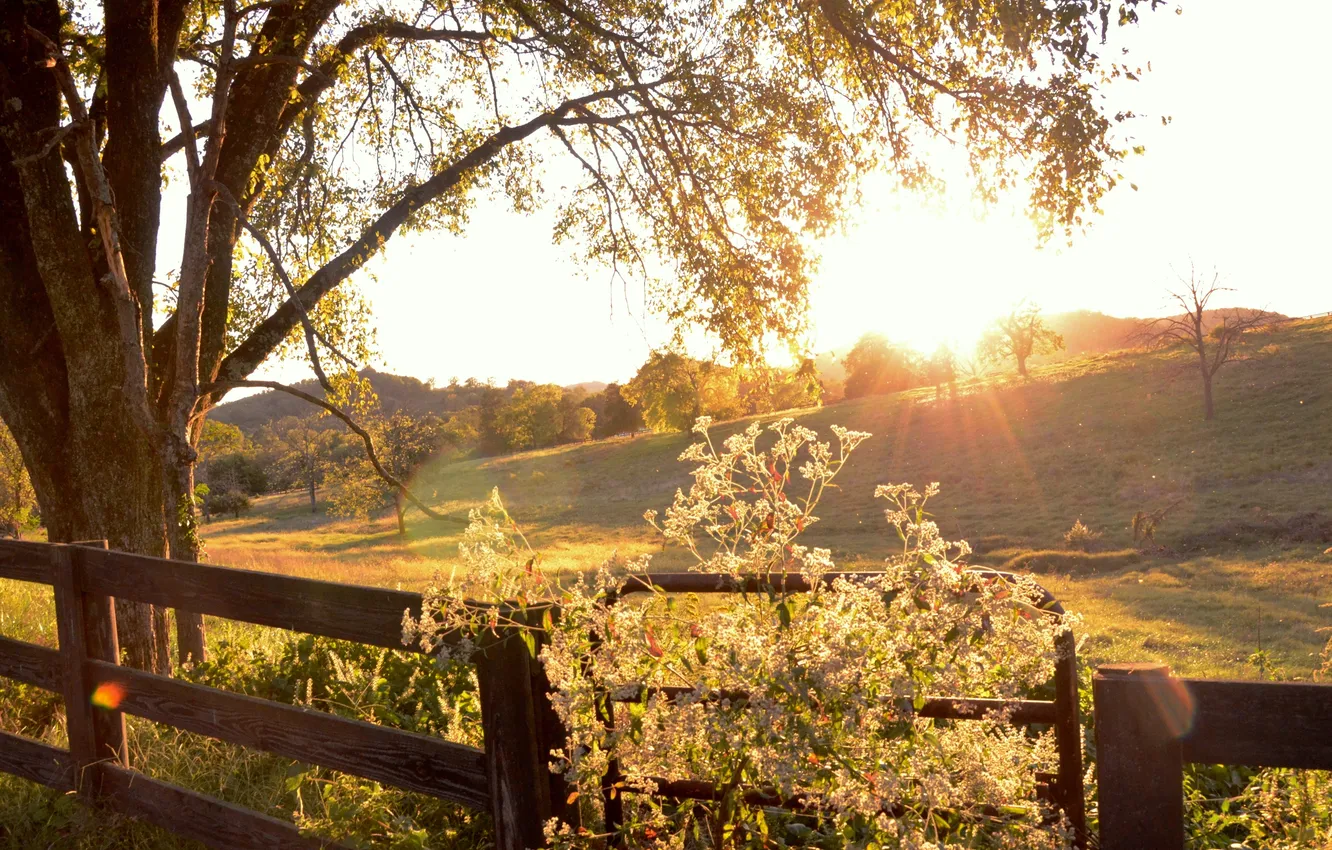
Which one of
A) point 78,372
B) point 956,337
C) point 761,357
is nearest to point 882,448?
point 956,337

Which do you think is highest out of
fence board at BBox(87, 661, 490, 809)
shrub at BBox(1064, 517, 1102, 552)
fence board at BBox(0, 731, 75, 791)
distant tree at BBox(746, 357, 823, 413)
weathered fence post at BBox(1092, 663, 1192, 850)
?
distant tree at BBox(746, 357, 823, 413)

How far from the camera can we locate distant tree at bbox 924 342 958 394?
8582cm

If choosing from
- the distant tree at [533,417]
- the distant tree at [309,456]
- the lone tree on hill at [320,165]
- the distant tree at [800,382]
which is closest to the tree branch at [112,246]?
the lone tree on hill at [320,165]

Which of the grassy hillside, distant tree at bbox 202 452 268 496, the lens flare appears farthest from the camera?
distant tree at bbox 202 452 268 496

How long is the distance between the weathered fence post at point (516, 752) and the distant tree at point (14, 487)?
23.8m

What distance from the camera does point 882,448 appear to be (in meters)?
60.7

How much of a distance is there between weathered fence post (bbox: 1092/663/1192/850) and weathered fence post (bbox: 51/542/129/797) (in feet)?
15.3

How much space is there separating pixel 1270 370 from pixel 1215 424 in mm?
9516

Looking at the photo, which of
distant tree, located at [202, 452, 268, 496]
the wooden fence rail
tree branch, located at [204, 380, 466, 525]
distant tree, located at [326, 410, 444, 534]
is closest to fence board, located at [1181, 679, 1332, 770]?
the wooden fence rail

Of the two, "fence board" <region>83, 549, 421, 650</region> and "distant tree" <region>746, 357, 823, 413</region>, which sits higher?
"distant tree" <region>746, 357, 823, 413</region>

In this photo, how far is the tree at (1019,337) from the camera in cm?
7431

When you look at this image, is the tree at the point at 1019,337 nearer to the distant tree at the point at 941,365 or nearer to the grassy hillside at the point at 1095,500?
the grassy hillside at the point at 1095,500

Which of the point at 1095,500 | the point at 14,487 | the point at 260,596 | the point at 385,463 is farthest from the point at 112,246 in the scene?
the point at 385,463

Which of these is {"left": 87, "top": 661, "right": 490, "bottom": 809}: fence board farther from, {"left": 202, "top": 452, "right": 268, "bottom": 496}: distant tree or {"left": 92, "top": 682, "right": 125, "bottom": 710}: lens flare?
{"left": 202, "top": 452, "right": 268, "bottom": 496}: distant tree
